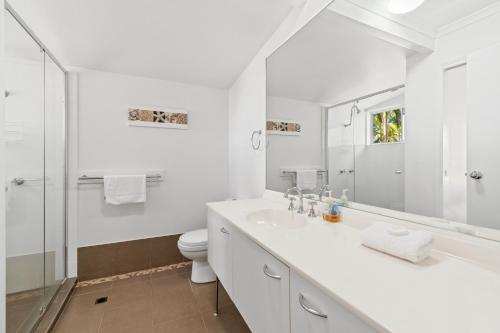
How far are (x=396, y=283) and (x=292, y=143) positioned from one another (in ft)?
3.87

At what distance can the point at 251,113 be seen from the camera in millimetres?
2105

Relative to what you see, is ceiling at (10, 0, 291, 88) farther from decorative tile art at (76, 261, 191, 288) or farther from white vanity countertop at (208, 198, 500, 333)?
decorative tile art at (76, 261, 191, 288)

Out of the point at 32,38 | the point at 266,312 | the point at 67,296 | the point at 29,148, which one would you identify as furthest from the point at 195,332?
the point at 32,38

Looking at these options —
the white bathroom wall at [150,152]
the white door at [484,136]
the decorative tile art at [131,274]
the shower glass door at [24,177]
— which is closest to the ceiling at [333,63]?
the white door at [484,136]

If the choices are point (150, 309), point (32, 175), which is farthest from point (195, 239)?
point (32, 175)

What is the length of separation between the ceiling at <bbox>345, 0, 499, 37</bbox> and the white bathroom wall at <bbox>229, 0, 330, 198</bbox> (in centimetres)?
59

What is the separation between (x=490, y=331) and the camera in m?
0.42

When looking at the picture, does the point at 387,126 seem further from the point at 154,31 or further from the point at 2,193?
the point at 2,193

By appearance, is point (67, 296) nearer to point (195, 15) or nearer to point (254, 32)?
point (195, 15)

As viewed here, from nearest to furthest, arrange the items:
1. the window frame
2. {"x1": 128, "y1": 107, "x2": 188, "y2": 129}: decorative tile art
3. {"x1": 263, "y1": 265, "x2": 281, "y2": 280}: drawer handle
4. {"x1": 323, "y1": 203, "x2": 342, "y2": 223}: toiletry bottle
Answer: {"x1": 263, "y1": 265, "x2": 281, "y2": 280}: drawer handle → the window frame → {"x1": 323, "y1": 203, "x2": 342, "y2": 223}: toiletry bottle → {"x1": 128, "y1": 107, "x2": 188, "y2": 129}: decorative tile art

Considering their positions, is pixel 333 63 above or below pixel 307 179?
above

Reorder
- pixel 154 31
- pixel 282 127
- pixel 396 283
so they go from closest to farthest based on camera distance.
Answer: pixel 396 283
pixel 154 31
pixel 282 127

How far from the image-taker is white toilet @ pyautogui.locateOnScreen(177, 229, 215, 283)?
6.26 feet

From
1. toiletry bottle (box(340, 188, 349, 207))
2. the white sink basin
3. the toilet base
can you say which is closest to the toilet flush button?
toiletry bottle (box(340, 188, 349, 207))
